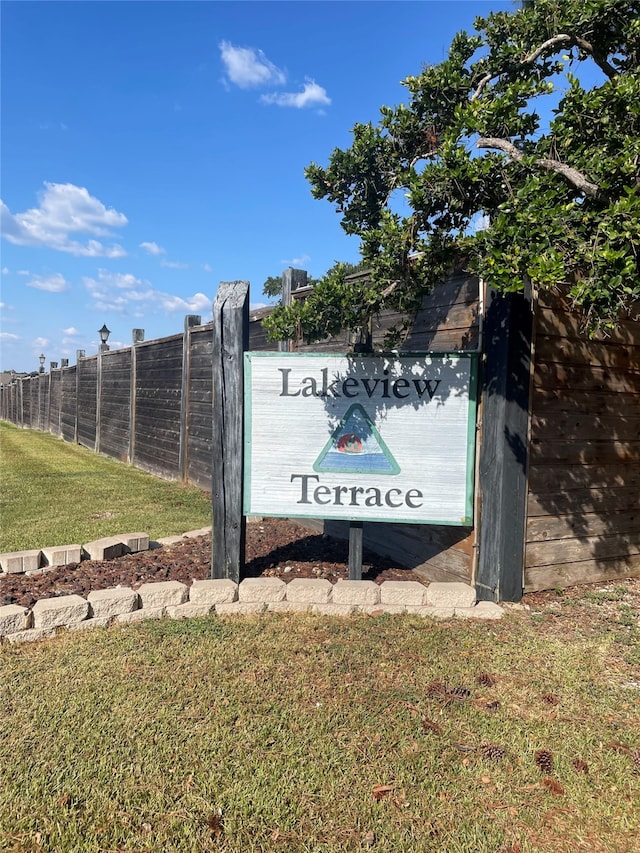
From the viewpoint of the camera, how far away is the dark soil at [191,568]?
4.27 metres

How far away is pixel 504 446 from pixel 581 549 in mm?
1408

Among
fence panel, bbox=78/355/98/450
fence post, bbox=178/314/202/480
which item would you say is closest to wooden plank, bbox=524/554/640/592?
fence post, bbox=178/314/202/480

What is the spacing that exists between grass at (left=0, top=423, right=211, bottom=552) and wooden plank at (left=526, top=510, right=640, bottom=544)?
154 inches

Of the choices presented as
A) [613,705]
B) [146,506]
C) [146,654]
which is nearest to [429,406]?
[613,705]

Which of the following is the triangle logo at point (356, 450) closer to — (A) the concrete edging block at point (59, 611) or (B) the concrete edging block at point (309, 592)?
(B) the concrete edging block at point (309, 592)

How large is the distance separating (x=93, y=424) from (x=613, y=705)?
629 inches

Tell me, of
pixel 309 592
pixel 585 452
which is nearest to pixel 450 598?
pixel 309 592

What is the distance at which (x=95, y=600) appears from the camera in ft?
12.3

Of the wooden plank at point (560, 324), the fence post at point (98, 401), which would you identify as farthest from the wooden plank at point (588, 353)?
the fence post at point (98, 401)

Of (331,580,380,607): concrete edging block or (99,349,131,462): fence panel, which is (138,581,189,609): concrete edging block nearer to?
(331,580,380,607): concrete edging block

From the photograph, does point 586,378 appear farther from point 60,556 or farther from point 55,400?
point 55,400

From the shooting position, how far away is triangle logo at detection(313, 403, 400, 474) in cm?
441

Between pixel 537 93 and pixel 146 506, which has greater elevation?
pixel 537 93

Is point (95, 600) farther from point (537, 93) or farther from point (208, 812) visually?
point (537, 93)
